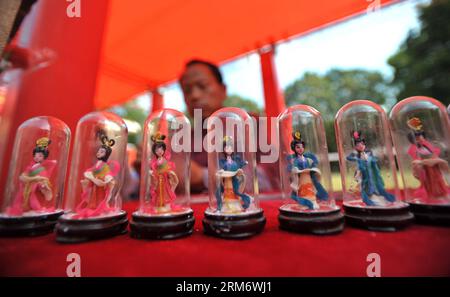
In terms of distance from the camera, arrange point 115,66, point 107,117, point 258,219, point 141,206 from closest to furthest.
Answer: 1. point 258,219
2. point 141,206
3. point 107,117
4. point 115,66

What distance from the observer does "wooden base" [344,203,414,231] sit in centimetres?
61

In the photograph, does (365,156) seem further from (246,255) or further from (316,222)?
(246,255)

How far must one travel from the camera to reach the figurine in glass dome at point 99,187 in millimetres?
704

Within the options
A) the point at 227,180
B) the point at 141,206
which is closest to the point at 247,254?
the point at 227,180

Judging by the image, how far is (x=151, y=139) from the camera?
0.82m

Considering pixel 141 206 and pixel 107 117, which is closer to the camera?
pixel 141 206

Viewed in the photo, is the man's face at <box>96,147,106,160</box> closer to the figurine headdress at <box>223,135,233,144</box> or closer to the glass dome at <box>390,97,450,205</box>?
the figurine headdress at <box>223,135,233,144</box>

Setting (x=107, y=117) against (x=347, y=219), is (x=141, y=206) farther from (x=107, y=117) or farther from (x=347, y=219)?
(x=347, y=219)

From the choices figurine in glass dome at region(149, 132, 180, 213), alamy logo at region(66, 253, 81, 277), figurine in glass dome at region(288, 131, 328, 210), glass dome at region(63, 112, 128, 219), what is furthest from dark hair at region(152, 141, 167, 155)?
figurine in glass dome at region(288, 131, 328, 210)

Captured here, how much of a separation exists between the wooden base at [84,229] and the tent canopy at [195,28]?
1318 mm

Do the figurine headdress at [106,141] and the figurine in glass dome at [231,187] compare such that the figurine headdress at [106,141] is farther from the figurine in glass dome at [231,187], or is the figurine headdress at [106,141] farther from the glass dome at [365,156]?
the glass dome at [365,156]

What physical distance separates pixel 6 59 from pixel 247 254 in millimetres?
1695

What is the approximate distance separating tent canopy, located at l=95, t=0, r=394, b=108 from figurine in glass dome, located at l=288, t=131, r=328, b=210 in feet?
5.24

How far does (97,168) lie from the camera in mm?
732
